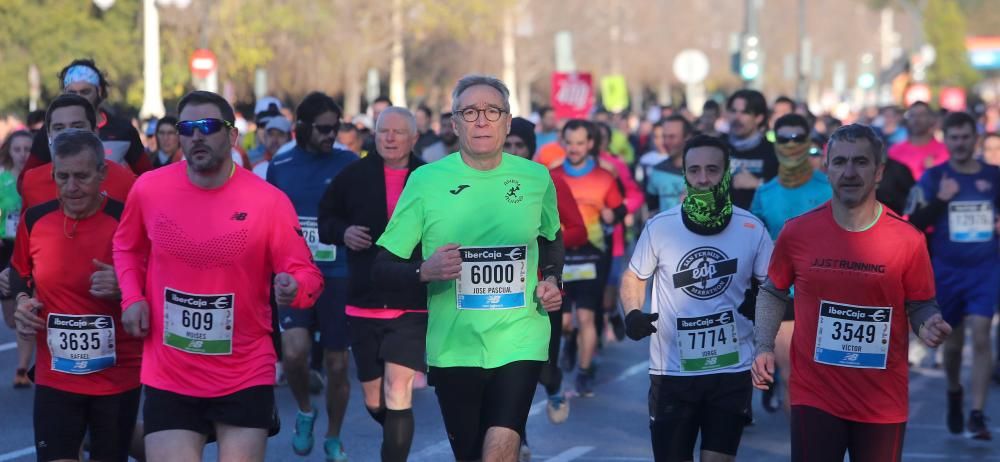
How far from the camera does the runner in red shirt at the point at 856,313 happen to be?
6.55m

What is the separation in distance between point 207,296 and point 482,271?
1.10 m

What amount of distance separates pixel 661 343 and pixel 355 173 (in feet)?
7.47

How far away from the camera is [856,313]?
21.6 feet

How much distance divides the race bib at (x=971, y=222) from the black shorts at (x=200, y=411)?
6.27 metres

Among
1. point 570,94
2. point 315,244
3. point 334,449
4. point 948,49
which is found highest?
point 948,49

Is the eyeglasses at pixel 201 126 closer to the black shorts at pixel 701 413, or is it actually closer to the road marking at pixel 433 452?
the black shorts at pixel 701 413

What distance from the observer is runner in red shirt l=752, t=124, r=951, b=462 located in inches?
258

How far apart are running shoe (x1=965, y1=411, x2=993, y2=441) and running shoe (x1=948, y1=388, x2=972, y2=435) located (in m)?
0.07

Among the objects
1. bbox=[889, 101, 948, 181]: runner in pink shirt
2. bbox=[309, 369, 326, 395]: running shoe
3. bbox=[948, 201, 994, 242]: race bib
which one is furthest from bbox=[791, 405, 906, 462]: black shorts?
bbox=[889, 101, 948, 181]: runner in pink shirt

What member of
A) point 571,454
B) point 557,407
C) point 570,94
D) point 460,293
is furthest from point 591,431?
point 570,94

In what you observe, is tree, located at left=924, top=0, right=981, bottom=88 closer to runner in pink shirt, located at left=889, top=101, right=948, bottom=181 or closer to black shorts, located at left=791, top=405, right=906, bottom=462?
runner in pink shirt, located at left=889, top=101, right=948, bottom=181

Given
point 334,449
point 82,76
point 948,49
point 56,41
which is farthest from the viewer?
point 948,49

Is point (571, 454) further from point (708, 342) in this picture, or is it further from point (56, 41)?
point (56, 41)

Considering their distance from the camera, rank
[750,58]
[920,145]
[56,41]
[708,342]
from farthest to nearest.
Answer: [56,41], [750,58], [920,145], [708,342]
